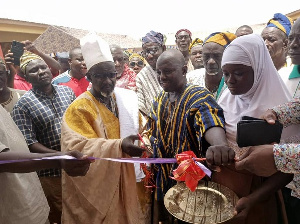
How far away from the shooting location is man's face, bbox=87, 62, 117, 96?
9.60ft

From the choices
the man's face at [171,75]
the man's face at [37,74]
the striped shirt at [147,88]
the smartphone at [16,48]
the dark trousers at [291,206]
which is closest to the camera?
the dark trousers at [291,206]

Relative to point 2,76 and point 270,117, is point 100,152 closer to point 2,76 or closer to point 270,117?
point 270,117

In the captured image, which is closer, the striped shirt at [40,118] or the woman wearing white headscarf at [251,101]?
the woman wearing white headscarf at [251,101]

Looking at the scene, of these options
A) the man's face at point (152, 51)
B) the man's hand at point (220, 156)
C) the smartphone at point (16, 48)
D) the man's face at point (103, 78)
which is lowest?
the man's hand at point (220, 156)

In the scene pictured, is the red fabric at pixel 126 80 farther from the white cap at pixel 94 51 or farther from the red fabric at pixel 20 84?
the white cap at pixel 94 51

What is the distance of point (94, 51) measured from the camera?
3.07 meters

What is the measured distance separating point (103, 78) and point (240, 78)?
56.9 inches

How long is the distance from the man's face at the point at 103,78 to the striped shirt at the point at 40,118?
753mm

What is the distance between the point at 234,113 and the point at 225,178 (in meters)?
0.56

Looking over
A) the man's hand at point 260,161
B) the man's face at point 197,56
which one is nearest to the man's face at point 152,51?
the man's face at point 197,56

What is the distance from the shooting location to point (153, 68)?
4.91m

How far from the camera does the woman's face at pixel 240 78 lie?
2.22m

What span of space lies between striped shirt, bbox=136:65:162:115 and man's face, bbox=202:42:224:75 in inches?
44.5

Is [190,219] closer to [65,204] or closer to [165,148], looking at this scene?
[165,148]
